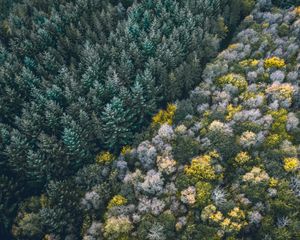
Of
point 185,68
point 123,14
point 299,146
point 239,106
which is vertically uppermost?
point 123,14

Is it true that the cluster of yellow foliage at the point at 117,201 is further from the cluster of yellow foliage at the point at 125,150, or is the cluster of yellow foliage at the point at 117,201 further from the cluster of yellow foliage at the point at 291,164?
the cluster of yellow foliage at the point at 291,164

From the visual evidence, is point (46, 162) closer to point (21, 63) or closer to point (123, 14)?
point (21, 63)

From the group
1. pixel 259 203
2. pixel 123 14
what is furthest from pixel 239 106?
pixel 123 14

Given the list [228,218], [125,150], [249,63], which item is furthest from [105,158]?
[249,63]

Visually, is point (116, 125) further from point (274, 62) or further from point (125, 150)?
point (274, 62)

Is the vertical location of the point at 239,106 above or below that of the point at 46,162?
below

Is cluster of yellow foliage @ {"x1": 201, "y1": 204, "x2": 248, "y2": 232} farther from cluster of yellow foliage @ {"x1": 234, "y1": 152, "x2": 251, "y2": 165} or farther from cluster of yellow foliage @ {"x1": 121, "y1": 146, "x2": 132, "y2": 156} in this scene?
cluster of yellow foliage @ {"x1": 121, "y1": 146, "x2": 132, "y2": 156}
